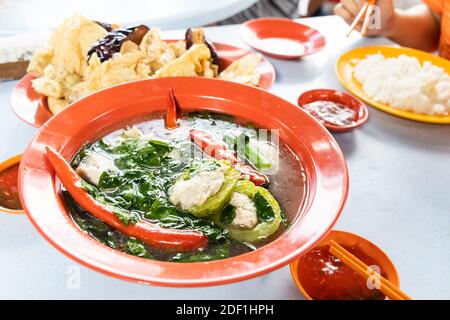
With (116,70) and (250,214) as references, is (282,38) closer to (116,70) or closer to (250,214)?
(116,70)

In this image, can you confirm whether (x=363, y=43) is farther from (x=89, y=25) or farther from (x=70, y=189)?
(x=70, y=189)

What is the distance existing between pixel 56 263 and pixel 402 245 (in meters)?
1.14

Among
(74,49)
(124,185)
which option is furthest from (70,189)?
(74,49)

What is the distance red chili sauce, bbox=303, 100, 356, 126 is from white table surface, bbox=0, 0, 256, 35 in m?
1.27

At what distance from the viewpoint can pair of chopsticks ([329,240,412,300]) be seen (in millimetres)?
1284

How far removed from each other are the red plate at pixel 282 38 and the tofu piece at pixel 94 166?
4.58ft

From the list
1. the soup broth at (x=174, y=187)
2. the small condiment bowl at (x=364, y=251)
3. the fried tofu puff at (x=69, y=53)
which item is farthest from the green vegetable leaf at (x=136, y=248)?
the fried tofu puff at (x=69, y=53)

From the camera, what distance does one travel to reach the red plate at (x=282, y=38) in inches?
103

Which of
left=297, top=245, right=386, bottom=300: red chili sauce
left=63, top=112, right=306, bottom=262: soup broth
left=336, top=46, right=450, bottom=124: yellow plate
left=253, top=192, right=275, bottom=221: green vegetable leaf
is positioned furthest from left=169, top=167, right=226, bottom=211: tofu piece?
left=336, top=46, right=450, bottom=124: yellow plate

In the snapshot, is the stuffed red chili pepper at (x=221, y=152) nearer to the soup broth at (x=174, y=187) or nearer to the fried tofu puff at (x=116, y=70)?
the soup broth at (x=174, y=187)

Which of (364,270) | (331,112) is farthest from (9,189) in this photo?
(331,112)

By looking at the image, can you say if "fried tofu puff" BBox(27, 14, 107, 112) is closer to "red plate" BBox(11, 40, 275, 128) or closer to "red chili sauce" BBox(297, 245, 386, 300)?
"red plate" BBox(11, 40, 275, 128)
